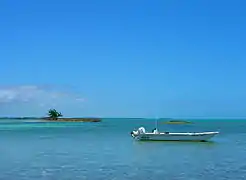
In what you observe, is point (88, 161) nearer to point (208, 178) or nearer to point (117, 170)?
point (117, 170)

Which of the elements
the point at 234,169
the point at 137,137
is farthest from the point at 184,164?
the point at 137,137

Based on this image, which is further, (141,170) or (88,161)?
(88,161)

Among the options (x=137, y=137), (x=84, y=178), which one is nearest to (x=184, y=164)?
(x=84, y=178)

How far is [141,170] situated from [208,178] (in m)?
4.48

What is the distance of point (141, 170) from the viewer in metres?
26.5

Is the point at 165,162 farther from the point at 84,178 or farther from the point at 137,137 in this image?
the point at 137,137

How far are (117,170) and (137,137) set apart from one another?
92.9 feet

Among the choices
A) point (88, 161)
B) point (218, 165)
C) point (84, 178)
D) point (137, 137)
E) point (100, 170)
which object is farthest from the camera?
point (137, 137)

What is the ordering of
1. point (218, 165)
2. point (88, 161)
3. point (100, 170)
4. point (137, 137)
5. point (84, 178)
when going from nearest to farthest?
point (84, 178) → point (100, 170) → point (218, 165) → point (88, 161) → point (137, 137)

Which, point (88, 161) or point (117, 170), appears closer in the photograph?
point (117, 170)

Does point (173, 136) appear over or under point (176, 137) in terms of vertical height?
over

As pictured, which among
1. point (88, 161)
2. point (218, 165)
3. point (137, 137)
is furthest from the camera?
point (137, 137)

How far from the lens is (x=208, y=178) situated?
23.2 metres

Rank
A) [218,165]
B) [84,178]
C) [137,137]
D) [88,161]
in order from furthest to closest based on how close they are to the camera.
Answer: [137,137]
[88,161]
[218,165]
[84,178]
